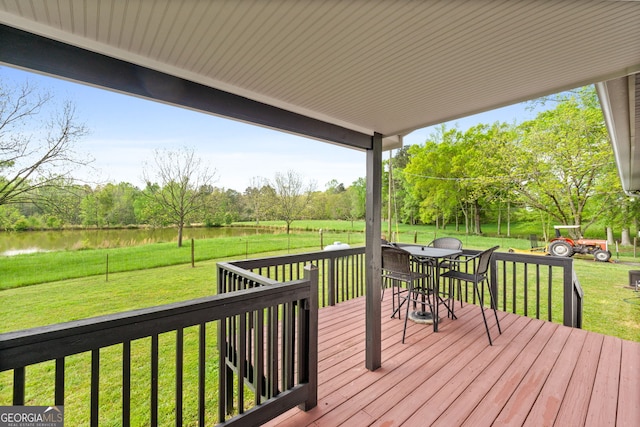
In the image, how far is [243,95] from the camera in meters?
1.87

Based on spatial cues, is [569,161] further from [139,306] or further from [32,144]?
[32,144]

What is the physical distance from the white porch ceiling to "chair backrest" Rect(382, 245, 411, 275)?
201cm

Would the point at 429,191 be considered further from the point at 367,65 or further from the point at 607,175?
the point at 367,65

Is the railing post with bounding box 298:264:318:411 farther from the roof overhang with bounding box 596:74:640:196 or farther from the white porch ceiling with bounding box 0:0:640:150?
the roof overhang with bounding box 596:74:640:196

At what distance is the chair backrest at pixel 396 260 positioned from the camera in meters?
3.38

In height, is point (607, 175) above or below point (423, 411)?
above

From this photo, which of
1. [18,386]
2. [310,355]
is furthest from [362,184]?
[18,386]

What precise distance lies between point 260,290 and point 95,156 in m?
7.99

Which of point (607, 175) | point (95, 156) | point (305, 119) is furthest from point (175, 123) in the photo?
point (607, 175)

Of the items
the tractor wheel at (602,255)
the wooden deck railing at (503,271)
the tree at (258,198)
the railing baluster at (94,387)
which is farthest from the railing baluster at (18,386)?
the tractor wheel at (602,255)

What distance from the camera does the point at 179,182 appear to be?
9180 mm

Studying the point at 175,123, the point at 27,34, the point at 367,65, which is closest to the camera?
the point at 27,34

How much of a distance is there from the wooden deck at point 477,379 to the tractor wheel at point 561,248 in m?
8.26

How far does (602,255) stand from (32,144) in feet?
57.0
